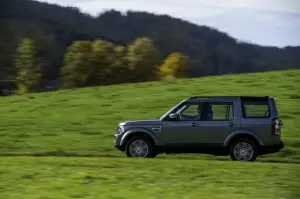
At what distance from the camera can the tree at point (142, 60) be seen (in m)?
101

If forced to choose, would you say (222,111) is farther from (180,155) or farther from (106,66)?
(106,66)

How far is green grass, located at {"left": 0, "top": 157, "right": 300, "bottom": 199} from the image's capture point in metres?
10.4

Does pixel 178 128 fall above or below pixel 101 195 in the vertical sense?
above

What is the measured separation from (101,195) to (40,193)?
1.08 m

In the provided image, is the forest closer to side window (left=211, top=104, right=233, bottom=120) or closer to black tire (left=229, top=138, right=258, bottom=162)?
side window (left=211, top=104, right=233, bottom=120)

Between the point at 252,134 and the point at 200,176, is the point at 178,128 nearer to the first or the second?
the point at 252,134

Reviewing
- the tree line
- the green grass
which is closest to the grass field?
the green grass

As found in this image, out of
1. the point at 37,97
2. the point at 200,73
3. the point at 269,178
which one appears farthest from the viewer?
the point at 200,73

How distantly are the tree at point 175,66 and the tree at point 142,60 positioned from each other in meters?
5.85

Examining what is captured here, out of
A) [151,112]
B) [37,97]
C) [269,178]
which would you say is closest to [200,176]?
[269,178]

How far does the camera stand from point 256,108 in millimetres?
16094

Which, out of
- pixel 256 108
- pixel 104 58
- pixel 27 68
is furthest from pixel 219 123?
pixel 27 68

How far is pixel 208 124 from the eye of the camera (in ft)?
52.4

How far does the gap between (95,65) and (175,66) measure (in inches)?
1297
